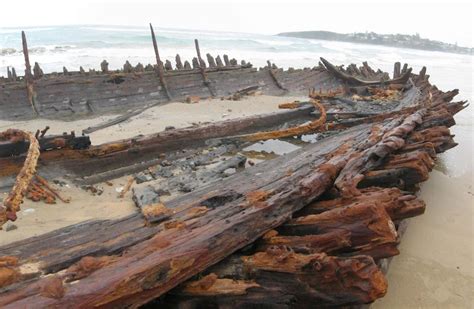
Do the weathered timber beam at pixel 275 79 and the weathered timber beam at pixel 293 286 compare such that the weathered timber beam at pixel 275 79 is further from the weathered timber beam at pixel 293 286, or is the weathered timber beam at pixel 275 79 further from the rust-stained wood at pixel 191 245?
the weathered timber beam at pixel 293 286

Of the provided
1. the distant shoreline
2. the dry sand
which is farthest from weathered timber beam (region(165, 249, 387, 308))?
the distant shoreline

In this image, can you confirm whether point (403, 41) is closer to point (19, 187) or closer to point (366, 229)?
point (366, 229)

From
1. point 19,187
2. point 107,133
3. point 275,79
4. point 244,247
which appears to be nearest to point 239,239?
point 244,247

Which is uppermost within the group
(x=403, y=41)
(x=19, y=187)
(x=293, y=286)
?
(x=403, y=41)

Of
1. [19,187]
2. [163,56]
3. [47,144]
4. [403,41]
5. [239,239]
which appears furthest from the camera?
[403,41]

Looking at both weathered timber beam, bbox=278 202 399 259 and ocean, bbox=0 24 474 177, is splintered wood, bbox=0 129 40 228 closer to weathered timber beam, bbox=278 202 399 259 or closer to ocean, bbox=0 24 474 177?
weathered timber beam, bbox=278 202 399 259

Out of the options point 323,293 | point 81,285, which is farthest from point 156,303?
point 323,293

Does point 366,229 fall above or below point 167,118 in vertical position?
above

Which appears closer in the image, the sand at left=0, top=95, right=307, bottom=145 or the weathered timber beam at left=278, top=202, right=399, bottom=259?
the weathered timber beam at left=278, top=202, right=399, bottom=259

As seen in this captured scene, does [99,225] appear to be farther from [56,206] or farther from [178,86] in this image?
[178,86]

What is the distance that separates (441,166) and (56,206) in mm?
7432

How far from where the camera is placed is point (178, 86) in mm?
11352

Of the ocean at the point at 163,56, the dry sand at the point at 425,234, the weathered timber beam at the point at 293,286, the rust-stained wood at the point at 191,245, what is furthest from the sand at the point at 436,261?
the ocean at the point at 163,56

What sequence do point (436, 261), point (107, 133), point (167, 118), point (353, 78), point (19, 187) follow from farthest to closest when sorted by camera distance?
point (353, 78) < point (167, 118) < point (107, 133) < point (436, 261) < point (19, 187)
